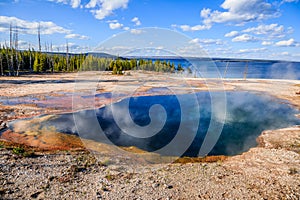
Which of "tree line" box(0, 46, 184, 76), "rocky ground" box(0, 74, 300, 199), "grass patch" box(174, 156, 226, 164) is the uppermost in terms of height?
"tree line" box(0, 46, 184, 76)

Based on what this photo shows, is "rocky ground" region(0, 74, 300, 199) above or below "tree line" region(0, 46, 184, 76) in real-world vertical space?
below

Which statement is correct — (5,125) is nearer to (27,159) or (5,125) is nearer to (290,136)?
(27,159)

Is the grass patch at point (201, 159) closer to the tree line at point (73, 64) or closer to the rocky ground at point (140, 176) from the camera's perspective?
the rocky ground at point (140, 176)

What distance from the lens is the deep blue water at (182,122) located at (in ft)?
44.7

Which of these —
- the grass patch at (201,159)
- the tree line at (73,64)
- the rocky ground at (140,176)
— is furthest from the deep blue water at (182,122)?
the tree line at (73,64)

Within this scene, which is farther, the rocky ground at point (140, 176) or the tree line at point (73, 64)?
the tree line at point (73, 64)

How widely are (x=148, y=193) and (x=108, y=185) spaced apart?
152 centimetres

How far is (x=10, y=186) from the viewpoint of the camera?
301 inches

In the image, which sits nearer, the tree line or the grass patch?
the grass patch

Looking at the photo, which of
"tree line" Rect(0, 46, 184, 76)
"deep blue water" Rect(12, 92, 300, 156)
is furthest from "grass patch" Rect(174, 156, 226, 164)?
"tree line" Rect(0, 46, 184, 76)

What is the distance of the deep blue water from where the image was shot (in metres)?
13.6

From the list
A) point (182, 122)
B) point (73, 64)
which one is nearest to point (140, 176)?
point (182, 122)

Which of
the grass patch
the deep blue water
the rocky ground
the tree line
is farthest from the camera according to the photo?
the tree line

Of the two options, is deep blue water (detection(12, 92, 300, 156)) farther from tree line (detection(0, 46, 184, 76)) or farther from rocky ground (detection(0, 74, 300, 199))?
tree line (detection(0, 46, 184, 76))
